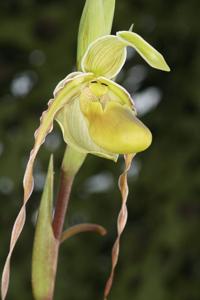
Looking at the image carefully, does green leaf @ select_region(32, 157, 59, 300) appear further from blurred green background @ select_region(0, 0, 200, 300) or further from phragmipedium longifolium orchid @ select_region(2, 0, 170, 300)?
blurred green background @ select_region(0, 0, 200, 300)

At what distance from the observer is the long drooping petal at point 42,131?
755 millimetres

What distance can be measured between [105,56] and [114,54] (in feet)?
0.04

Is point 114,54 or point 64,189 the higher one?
point 114,54

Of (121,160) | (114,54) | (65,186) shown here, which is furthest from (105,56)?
(121,160)

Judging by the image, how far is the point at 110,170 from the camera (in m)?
1.83

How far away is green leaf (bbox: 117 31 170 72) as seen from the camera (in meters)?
0.77

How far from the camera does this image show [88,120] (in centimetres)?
82

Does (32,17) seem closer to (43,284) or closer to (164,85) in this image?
(164,85)

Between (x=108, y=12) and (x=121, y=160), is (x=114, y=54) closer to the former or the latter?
(x=108, y=12)

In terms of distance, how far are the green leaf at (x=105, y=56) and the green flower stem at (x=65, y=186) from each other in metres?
0.09

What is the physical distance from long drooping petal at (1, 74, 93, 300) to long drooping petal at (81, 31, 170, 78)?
Result: 2 centimetres

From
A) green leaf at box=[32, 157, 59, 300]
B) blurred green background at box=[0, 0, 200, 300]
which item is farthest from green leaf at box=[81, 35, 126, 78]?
blurred green background at box=[0, 0, 200, 300]

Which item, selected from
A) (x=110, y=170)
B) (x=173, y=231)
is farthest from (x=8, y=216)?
(x=173, y=231)

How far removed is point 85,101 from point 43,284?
0.19m
